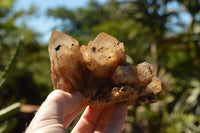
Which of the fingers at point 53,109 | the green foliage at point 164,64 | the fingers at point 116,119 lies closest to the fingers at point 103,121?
the fingers at point 116,119

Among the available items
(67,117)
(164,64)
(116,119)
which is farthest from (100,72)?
(164,64)

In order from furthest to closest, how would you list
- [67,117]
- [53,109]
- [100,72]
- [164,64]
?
[164,64]
[67,117]
[100,72]
[53,109]

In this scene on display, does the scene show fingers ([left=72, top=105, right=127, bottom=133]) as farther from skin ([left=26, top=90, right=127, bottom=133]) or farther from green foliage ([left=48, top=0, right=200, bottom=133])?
green foliage ([left=48, top=0, right=200, bottom=133])

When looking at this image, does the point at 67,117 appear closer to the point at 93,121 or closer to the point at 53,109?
the point at 93,121

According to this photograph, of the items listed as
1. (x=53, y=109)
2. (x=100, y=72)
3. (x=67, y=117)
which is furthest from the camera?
(x=67, y=117)

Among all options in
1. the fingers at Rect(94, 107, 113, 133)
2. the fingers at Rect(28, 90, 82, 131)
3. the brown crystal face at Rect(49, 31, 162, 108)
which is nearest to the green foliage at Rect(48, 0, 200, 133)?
the fingers at Rect(94, 107, 113, 133)
